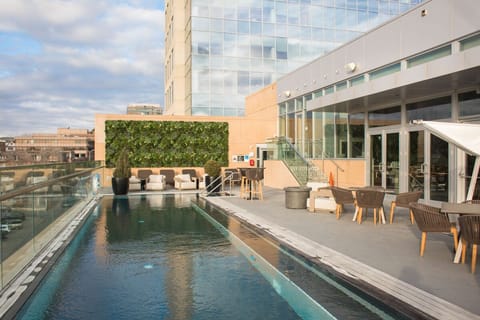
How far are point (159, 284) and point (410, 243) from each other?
14.6 ft

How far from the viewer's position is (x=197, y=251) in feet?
23.6

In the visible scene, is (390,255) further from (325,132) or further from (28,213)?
(325,132)

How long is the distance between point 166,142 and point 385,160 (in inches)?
481

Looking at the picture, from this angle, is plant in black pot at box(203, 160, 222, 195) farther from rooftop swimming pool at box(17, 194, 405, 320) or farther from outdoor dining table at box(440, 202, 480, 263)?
outdoor dining table at box(440, 202, 480, 263)

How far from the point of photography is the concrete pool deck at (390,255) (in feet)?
14.6

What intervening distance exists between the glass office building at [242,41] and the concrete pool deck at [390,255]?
1166 inches

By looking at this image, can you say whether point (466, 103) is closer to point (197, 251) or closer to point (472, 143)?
point (472, 143)

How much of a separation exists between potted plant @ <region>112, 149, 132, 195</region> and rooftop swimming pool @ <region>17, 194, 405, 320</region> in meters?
8.53

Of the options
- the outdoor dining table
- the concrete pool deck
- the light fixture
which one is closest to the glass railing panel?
the concrete pool deck

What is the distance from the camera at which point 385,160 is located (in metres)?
14.1

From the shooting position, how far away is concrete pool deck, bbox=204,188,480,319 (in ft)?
14.6

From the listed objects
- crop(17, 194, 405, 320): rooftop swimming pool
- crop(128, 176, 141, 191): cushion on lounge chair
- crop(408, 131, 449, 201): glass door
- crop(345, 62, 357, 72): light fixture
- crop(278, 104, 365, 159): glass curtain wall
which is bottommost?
crop(17, 194, 405, 320): rooftop swimming pool

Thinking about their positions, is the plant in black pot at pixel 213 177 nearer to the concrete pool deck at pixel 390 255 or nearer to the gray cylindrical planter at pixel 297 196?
the gray cylindrical planter at pixel 297 196

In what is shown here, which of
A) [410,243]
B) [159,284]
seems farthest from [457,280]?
[159,284]
